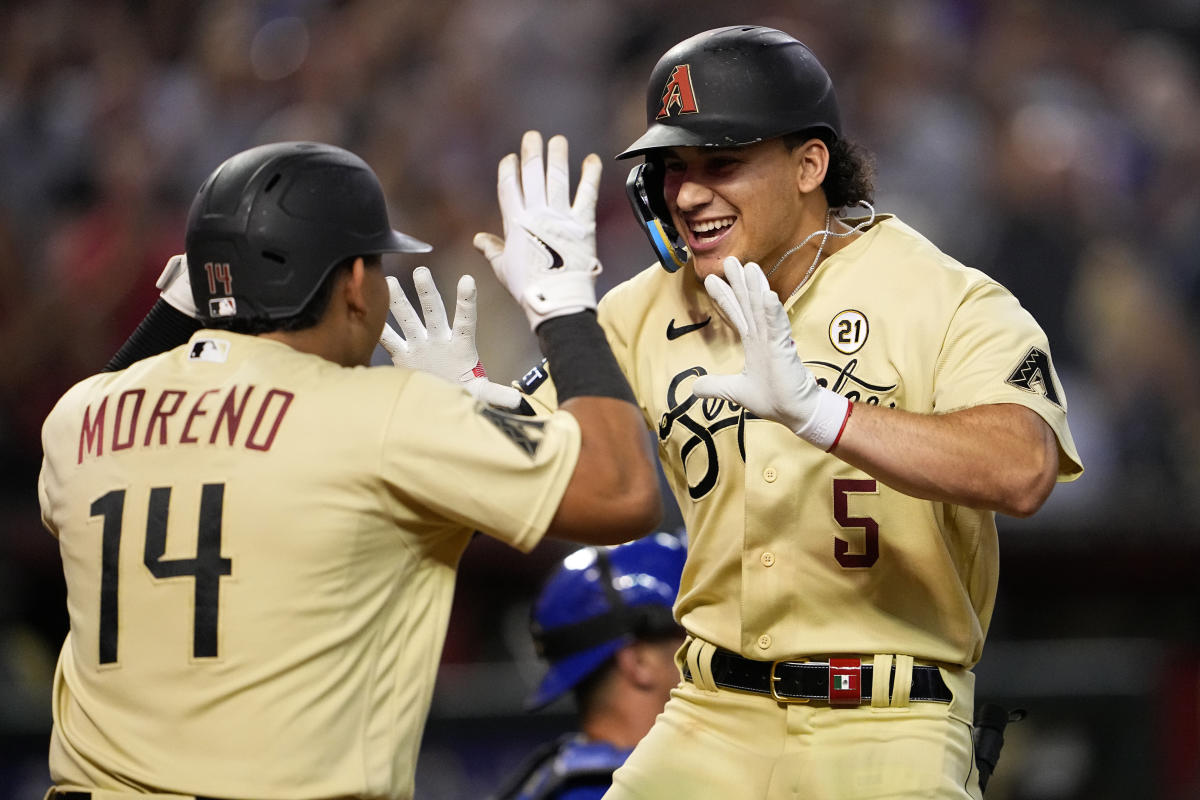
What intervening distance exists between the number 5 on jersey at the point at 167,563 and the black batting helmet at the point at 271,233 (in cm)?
39

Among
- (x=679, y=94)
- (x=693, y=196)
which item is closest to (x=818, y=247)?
Answer: (x=693, y=196)

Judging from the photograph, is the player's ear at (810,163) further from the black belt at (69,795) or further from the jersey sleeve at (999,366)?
the black belt at (69,795)

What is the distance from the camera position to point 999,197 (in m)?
8.02

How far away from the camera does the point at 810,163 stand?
3.62 meters

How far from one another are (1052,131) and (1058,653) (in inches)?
137

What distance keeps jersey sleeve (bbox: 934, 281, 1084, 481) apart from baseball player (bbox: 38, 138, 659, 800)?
29.3 inches

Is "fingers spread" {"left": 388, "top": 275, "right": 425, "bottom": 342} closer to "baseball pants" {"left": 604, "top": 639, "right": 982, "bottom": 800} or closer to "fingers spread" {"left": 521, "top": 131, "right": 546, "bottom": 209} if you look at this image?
"fingers spread" {"left": 521, "top": 131, "right": 546, "bottom": 209}

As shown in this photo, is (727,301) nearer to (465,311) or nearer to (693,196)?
(693,196)

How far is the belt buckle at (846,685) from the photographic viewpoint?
10.7 feet

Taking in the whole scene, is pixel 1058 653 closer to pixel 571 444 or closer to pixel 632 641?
pixel 632 641

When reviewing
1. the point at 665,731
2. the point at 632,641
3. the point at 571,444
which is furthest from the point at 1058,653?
the point at 571,444

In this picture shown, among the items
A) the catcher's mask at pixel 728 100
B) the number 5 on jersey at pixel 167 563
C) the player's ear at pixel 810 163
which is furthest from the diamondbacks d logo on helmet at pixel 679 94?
the number 5 on jersey at pixel 167 563

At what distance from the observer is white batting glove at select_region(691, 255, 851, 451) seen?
9.92 ft

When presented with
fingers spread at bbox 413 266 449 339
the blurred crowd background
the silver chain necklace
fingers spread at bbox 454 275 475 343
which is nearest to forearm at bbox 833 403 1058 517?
the silver chain necklace
